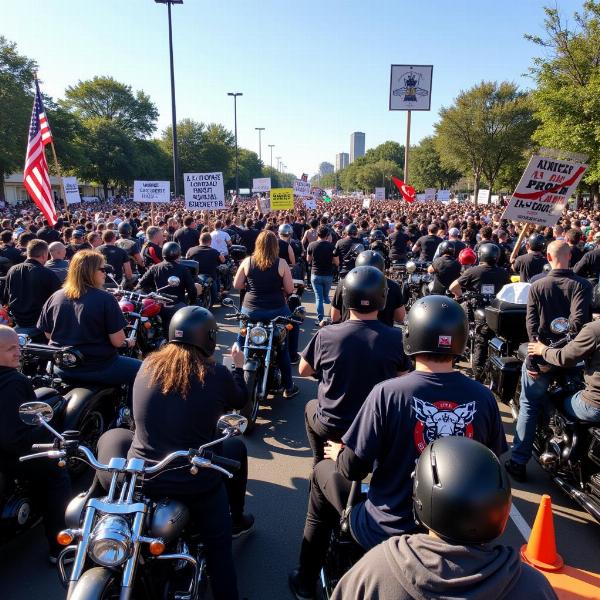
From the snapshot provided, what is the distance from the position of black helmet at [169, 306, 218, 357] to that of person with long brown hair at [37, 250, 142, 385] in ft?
5.95

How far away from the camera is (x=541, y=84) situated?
2712 centimetres

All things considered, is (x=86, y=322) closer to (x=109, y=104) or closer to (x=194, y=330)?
(x=194, y=330)

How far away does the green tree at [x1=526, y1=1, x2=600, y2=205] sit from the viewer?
23562 millimetres

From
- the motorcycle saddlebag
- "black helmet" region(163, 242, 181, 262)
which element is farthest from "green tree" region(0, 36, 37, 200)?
the motorcycle saddlebag

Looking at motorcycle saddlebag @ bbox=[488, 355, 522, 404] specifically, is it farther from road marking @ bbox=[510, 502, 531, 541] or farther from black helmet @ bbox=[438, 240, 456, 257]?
black helmet @ bbox=[438, 240, 456, 257]

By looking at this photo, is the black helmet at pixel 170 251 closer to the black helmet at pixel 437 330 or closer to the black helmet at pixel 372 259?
the black helmet at pixel 372 259

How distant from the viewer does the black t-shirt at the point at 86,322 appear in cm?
445

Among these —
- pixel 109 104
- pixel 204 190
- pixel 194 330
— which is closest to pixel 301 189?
pixel 204 190

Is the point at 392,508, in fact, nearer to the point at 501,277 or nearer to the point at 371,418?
the point at 371,418

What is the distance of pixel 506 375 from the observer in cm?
537

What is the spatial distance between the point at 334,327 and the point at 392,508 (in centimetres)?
120

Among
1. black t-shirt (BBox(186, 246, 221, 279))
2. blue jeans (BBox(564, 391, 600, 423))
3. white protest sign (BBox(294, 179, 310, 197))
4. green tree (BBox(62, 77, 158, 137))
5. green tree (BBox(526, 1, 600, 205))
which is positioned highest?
green tree (BBox(62, 77, 158, 137))

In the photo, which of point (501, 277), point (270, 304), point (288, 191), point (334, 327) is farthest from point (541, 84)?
point (334, 327)

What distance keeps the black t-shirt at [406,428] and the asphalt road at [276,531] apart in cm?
142
